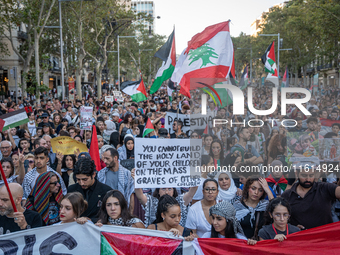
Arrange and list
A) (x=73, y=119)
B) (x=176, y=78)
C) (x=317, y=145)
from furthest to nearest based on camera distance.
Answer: (x=73, y=119) → (x=176, y=78) → (x=317, y=145)

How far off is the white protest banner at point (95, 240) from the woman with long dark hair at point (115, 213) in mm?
130

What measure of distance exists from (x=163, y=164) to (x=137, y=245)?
111 cm

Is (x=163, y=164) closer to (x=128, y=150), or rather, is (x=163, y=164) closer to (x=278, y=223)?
(x=278, y=223)

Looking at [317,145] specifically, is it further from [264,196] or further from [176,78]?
[176,78]

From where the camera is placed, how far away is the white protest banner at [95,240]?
13.0 feet

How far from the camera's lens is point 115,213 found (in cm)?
416

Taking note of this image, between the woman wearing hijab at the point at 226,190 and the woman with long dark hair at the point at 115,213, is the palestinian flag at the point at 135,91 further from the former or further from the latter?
the woman with long dark hair at the point at 115,213

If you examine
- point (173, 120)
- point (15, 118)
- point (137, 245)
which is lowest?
point (137, 245)

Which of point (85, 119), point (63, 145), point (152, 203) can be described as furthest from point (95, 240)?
point (85, 119)

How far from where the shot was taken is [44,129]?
920cm

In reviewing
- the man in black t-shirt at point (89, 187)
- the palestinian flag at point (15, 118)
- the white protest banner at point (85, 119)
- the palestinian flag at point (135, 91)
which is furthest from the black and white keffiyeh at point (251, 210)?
the palestinian flag at point (135, 91)

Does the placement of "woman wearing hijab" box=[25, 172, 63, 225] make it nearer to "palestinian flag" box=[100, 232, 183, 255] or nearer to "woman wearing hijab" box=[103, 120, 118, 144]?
"palestinian flag" box=[100, 232, 183, 255]

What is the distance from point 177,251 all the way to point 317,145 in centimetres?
366

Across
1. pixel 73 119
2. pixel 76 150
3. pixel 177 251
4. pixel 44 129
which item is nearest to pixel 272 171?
pixel 177 251
